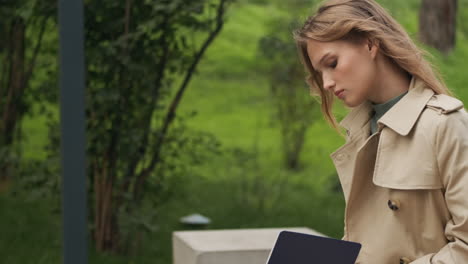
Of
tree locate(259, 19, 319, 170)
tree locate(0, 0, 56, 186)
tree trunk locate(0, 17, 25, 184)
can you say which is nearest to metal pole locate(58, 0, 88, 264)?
tree locate(0, 0, 56, 186)

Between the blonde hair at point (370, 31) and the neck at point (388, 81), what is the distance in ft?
0.06

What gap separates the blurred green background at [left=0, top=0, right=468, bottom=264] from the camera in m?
6.12

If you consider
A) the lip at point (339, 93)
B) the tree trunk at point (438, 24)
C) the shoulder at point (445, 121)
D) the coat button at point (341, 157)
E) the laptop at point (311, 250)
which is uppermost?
the tree trunk at point (438, 24)

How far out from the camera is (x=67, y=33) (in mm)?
3709

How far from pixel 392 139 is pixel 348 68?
207mm

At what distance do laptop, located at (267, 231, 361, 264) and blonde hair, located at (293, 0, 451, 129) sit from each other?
46 cm

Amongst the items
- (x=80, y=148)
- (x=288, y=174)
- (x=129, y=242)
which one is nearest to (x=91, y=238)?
(x=129, y=242)

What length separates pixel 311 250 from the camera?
6.85ft

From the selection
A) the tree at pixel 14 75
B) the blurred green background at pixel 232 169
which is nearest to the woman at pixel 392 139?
the blurred green background at pixel 232 169

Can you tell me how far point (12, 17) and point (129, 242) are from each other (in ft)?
6.37

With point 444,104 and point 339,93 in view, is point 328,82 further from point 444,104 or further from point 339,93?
point 444,104

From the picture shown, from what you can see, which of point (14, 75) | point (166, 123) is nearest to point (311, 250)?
point (166, 123)

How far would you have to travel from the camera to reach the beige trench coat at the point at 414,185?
1.99 meters

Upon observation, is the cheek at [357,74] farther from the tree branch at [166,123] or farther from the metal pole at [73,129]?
the tree branch at [166,123]
